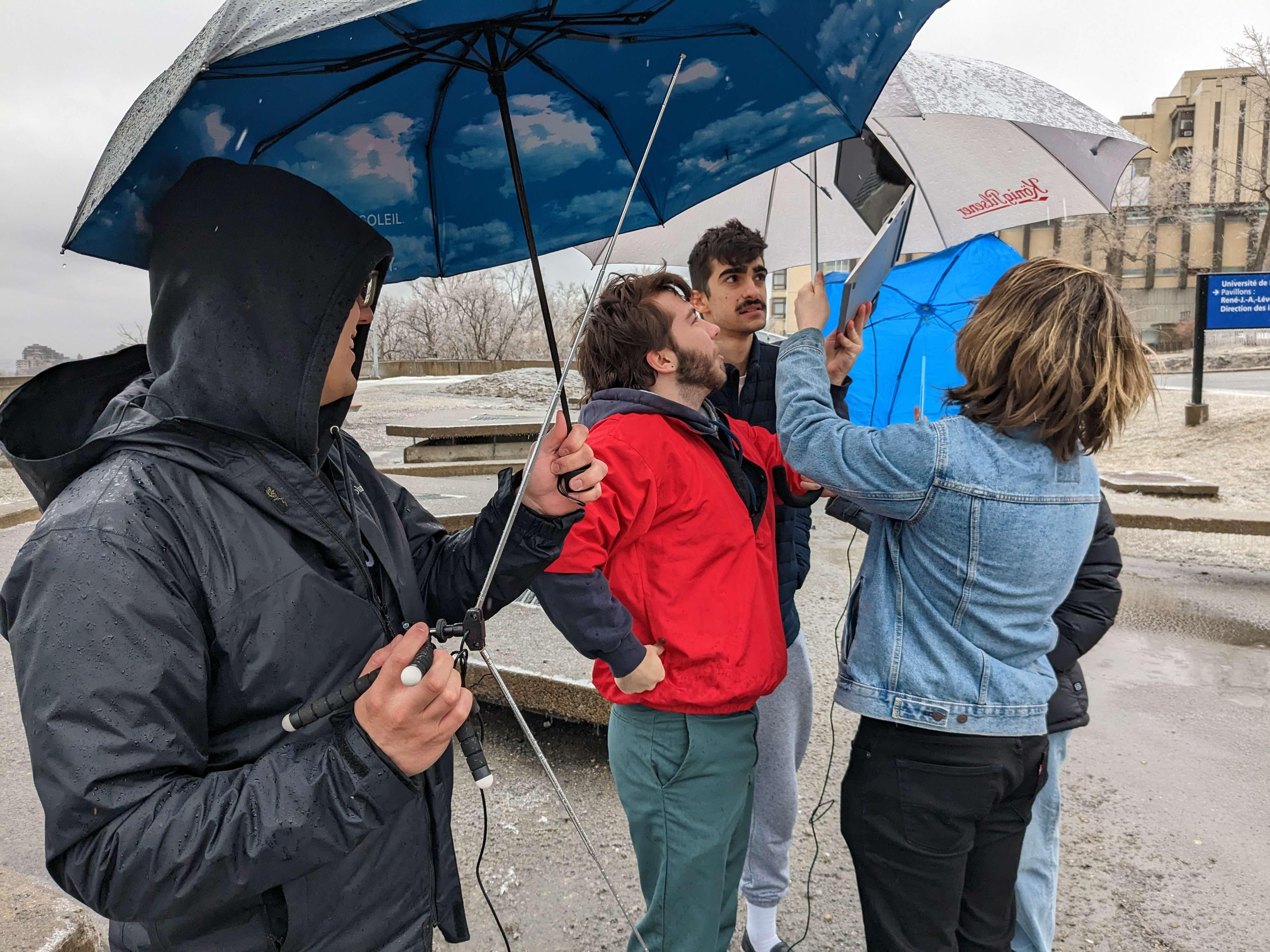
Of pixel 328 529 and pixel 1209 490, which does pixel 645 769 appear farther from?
pixel 1209 490

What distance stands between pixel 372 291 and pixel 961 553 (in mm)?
1397

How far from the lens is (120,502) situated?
1.08 m

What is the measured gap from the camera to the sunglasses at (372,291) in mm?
1493

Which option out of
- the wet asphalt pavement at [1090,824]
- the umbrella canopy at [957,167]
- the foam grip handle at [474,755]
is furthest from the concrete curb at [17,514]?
the foam grip handle at [474,755]

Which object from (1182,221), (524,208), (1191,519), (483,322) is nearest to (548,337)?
(524,208)

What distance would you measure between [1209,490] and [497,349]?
3206 centimetres

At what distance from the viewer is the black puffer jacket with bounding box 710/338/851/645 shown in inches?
102

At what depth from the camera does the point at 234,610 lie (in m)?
1.14

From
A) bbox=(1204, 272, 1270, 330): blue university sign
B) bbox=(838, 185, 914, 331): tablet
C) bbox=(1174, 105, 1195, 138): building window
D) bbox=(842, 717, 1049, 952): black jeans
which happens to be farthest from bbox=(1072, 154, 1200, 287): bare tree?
bbox=(842, 717, 1049, 952): black jeans

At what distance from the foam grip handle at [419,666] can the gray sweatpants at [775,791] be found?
1755mm

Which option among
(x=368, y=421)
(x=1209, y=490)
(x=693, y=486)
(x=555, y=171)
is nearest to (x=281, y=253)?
(x=555, y=171)

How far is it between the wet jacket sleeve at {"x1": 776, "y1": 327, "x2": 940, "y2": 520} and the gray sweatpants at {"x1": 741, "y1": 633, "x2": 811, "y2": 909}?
929mm

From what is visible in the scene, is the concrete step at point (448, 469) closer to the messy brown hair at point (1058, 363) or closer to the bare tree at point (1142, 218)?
the messy brown hair at point (1058, 363)

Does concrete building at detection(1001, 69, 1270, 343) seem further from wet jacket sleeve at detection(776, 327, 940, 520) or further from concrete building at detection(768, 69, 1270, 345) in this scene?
wet jacket sleeve at detection(776, 327, 940, 520)
